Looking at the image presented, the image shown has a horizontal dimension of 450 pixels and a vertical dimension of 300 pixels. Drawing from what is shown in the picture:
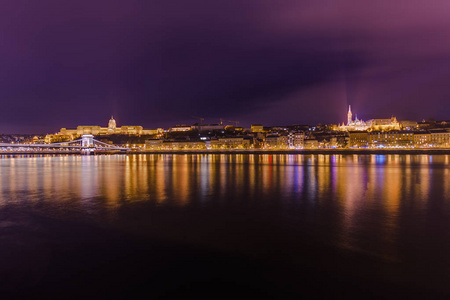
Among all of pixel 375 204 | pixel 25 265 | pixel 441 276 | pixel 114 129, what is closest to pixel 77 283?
pixel 25 265

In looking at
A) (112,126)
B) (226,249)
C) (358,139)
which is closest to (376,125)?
(358,139)

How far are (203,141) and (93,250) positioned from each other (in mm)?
80071

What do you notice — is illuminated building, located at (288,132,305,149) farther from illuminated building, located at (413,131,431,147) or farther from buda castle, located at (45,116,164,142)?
buda castle, located at (45,116,164,142)

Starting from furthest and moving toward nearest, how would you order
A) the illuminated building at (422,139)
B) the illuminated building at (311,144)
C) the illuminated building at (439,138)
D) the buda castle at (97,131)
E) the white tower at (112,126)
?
the white tower at (112,126) < the buda castle at (97,131) < the illuminated building at (311,144) < the illuminated building at (422,139) < the illuminated building at (439,138)

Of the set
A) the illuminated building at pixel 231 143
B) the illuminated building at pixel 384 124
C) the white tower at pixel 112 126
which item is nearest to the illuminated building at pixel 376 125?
the illuminated building at pixel 384 124

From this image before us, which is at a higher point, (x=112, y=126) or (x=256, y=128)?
(x=112, y=126)

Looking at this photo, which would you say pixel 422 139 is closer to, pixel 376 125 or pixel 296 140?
pixel 296 140

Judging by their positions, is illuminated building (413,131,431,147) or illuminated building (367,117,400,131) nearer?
illuminated building (413,131,431,147)

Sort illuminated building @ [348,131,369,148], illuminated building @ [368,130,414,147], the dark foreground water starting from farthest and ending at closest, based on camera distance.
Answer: illuminated building @ [348,131,369,148]
illuminated building @ [368,130,414,147]
the dark foreground water

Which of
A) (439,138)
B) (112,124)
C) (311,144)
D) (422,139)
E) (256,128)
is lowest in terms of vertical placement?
(311,144)

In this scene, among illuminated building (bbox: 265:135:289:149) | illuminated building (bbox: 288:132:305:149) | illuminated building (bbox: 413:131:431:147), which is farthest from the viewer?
illuminated building (bbox: 265:135:289:149)

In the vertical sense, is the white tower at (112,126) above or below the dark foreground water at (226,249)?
above

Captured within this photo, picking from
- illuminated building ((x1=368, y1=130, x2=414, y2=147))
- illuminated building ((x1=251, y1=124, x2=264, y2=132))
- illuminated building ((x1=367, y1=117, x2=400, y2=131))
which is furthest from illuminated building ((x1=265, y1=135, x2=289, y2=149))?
illuminated building ((x1=367, y1=117, x2=400, y2=131))

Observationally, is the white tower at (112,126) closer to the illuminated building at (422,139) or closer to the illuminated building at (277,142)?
the illuminated building at (277,142)
